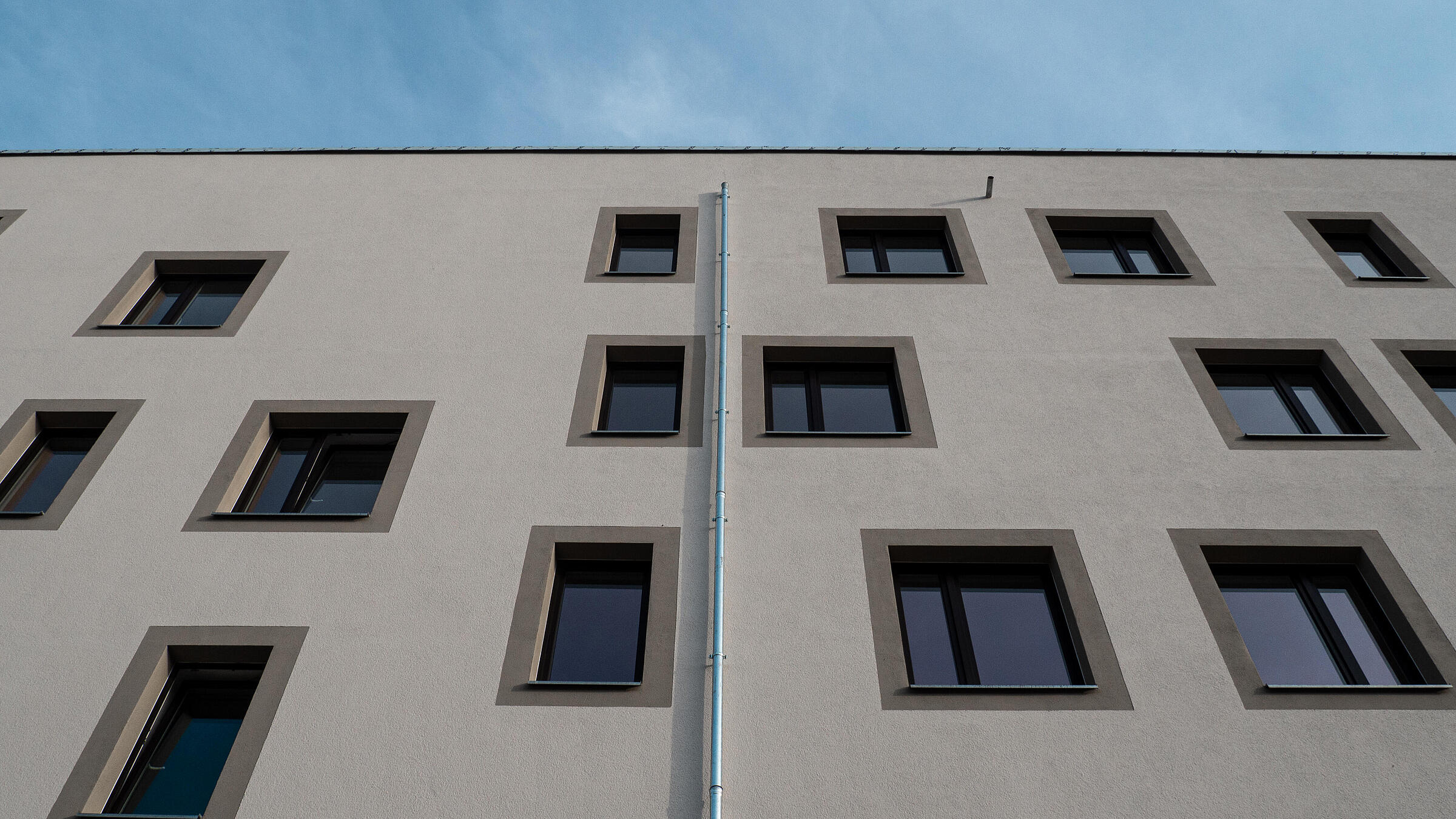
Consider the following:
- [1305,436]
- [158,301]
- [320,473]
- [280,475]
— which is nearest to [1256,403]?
[1305,436]

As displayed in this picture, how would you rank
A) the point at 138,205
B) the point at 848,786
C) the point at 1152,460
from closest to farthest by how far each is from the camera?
the point at 848,786 < the point at 1152,460 < the point at 138,205

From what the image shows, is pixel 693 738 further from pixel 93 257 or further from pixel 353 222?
pixel 93 257

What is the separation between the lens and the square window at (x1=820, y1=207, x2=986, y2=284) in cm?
1371

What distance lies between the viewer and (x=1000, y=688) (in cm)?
831

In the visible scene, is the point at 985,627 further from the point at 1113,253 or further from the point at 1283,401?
the point at 1113,253

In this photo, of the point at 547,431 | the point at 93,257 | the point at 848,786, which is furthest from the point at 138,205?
the point at 848,786

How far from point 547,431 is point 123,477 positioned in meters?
4.37

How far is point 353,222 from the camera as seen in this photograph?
14.5 meters

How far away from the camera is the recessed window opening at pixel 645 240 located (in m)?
14.4

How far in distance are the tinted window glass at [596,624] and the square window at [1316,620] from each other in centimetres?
524

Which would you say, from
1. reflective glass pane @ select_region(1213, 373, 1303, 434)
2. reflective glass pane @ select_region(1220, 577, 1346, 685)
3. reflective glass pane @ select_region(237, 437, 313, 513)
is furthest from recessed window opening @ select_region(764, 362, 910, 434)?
reflective glass pane @ select_region(237, 437, 313, 513)

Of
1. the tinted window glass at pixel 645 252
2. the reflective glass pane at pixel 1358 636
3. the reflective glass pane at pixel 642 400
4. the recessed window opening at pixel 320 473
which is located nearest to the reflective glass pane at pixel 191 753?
the recessed window opening at pixel 320 473

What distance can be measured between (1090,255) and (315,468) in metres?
10.8

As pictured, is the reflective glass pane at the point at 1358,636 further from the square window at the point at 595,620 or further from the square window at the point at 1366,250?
the square window at the point at 595,620
